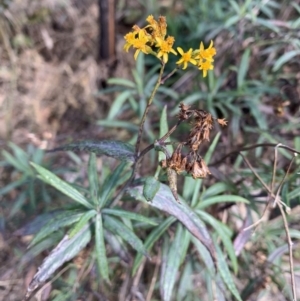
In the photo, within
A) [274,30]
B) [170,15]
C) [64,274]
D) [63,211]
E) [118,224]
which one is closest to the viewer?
[118,224]

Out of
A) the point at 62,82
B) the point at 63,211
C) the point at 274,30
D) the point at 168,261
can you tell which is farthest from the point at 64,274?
the point at 274,30

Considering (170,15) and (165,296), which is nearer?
(165,296)

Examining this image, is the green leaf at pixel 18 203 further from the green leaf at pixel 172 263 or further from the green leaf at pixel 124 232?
the green leaf at pixel 172 263

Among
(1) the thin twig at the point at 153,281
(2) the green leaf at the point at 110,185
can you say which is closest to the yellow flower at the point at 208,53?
(2) the green leaf at the point at 110,185

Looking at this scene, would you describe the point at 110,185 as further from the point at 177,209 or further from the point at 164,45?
the point at 164,45

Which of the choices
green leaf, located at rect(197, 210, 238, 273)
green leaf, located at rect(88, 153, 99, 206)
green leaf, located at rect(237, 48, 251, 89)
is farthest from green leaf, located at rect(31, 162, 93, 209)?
green leaf, located at rect(237, 48, 251, 89)

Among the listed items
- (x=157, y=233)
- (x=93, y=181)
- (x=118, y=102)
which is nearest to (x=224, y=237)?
(x=157, y=233)

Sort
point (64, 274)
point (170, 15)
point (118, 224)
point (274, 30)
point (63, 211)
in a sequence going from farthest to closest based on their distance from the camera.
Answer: point (170, 15) → point (274, 30) → point (64, 274) → point (63, 211) → point (118, 224)

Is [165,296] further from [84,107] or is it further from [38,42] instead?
[38,42]
